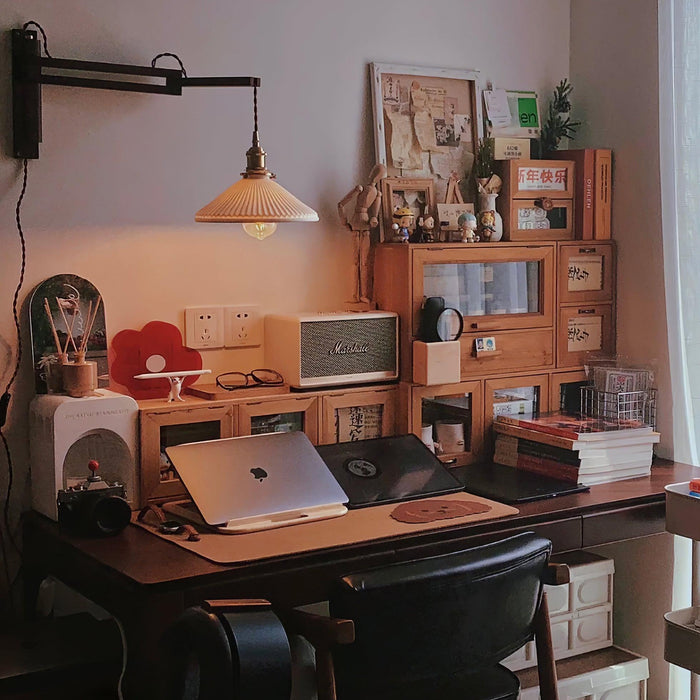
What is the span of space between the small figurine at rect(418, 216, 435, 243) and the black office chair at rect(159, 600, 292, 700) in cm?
137

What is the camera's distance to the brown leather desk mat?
80.0 inches

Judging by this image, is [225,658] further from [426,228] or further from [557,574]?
[426,228]

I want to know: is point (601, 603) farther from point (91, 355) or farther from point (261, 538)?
point (91, 355)

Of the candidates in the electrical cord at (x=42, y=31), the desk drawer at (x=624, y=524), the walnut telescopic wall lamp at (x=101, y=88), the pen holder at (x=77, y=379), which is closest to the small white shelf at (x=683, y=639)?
the desk drawer at (x=624, y=524)

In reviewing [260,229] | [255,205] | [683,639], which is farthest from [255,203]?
[683,639]

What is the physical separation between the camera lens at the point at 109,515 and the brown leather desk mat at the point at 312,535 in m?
0.06

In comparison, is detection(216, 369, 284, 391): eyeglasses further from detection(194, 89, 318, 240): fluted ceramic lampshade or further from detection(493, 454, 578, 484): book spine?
detection(493, 454, 578, 484): book spine

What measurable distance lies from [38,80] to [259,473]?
988 millimetres

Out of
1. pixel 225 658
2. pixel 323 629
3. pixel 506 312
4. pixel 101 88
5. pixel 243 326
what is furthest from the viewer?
pixel 506 312

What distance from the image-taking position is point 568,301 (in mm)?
2955

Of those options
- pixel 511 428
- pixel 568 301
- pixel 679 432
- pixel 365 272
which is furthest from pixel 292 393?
pixel 679 432

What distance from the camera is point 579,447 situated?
2578mm

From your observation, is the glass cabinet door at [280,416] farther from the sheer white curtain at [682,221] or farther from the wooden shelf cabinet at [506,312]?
the sheer white curtain at [682,221]

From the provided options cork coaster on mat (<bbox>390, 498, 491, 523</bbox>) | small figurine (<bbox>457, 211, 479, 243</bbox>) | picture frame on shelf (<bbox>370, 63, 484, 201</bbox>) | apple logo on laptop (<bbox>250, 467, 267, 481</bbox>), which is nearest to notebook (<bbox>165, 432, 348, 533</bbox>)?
apple logo on laptop (<bbox>250, 467, 267, 481</bbox>)
